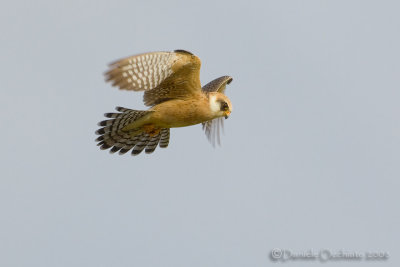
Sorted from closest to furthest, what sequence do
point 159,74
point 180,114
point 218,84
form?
point 159,74
point 180,114
point 218,84

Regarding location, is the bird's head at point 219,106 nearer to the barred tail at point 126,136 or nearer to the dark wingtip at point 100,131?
the barred tail at point 126,136

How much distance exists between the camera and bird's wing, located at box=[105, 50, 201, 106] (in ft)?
39.5

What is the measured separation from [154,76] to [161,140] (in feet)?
10.9

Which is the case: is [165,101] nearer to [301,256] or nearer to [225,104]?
[225,104]

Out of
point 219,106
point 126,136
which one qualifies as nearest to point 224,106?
point 219,106

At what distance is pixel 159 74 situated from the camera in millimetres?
12914

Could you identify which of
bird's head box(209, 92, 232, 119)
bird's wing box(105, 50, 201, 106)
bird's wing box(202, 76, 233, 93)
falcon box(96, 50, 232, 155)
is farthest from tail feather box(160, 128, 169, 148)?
bird's head box(209, 92, 232, 119)

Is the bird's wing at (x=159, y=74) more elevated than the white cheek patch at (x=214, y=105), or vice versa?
the bird's wing at (x=159, y=74)

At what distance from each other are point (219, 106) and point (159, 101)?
118cm

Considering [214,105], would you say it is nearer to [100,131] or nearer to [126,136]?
[126,136]

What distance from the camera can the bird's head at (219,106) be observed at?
14.2m

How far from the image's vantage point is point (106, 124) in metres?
14.9

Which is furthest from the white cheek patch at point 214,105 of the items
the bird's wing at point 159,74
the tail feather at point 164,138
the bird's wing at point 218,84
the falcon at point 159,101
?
the tail feather at point 164,138

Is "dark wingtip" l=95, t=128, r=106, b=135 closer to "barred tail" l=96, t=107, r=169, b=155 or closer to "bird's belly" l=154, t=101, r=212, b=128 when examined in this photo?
"barred tail" l=96, t=107, r=169, b=155
